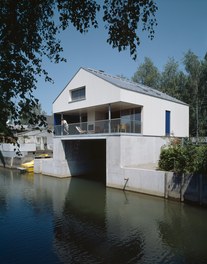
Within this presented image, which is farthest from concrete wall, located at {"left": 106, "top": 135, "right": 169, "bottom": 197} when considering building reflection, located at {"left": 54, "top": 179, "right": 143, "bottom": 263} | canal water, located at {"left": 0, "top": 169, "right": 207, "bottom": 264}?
building reflection, located at {"left": 54, "top": 179, "right": 143, "bottom": 263}

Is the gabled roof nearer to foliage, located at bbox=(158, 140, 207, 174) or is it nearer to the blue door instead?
the blue door

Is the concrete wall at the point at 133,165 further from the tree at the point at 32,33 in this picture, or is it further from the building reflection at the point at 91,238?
the tree at the point at 32,33

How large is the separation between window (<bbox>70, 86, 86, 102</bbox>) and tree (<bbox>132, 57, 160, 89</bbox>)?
26709 mm

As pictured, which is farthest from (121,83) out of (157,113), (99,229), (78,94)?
(99,229)

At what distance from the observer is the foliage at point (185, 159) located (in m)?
13.2

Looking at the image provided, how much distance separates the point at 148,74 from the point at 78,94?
96.3 feet

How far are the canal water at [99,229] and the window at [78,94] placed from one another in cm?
923

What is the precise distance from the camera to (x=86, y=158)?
2483cm

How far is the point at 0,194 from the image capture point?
53.9 feet

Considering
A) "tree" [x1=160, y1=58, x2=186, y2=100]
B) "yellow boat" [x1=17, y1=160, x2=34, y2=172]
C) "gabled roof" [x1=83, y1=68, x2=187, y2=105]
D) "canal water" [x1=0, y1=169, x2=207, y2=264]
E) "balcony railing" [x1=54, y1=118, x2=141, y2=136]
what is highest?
"tree" [x1=160, y1=58, x2=186, y2=100]

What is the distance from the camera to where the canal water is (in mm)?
7617

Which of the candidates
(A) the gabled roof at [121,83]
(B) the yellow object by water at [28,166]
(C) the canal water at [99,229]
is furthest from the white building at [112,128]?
(C) the canal water at [99,229]

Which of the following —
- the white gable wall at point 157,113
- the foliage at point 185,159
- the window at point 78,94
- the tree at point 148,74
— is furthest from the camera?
the tree at point 148,74

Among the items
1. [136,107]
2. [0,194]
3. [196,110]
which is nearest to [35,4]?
[0,194]
